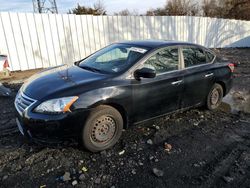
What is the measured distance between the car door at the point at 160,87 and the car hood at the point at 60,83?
68 centimetres

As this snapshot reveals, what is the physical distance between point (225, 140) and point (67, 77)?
2.87m

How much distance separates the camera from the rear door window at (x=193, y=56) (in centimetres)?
438

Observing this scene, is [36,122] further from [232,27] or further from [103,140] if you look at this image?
[232,27]

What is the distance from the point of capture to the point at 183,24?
48.7ft

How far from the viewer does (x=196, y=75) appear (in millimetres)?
4441

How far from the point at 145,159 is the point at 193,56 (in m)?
2.43

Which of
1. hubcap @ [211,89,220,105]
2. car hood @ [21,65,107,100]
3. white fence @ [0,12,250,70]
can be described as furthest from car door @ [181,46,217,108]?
white fence @ [0,12,250,70]

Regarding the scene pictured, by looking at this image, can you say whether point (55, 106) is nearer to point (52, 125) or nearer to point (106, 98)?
point (52, 125)

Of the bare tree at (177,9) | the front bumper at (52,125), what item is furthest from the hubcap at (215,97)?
the bare tree at (177,9)

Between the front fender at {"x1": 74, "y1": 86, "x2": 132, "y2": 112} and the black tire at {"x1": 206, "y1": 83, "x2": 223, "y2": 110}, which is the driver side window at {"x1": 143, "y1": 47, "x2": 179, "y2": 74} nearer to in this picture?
the front fender at {"x1": 74, "y1": 86, "x2": 132, "y2": 112}

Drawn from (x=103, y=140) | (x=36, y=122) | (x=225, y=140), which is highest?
(x=36, y=122)

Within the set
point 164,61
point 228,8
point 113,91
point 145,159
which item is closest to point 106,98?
point 113,91

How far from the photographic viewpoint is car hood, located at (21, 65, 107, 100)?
122 inches

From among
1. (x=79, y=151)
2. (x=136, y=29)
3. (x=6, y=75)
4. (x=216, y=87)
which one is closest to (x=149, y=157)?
(x=79, y=151)
